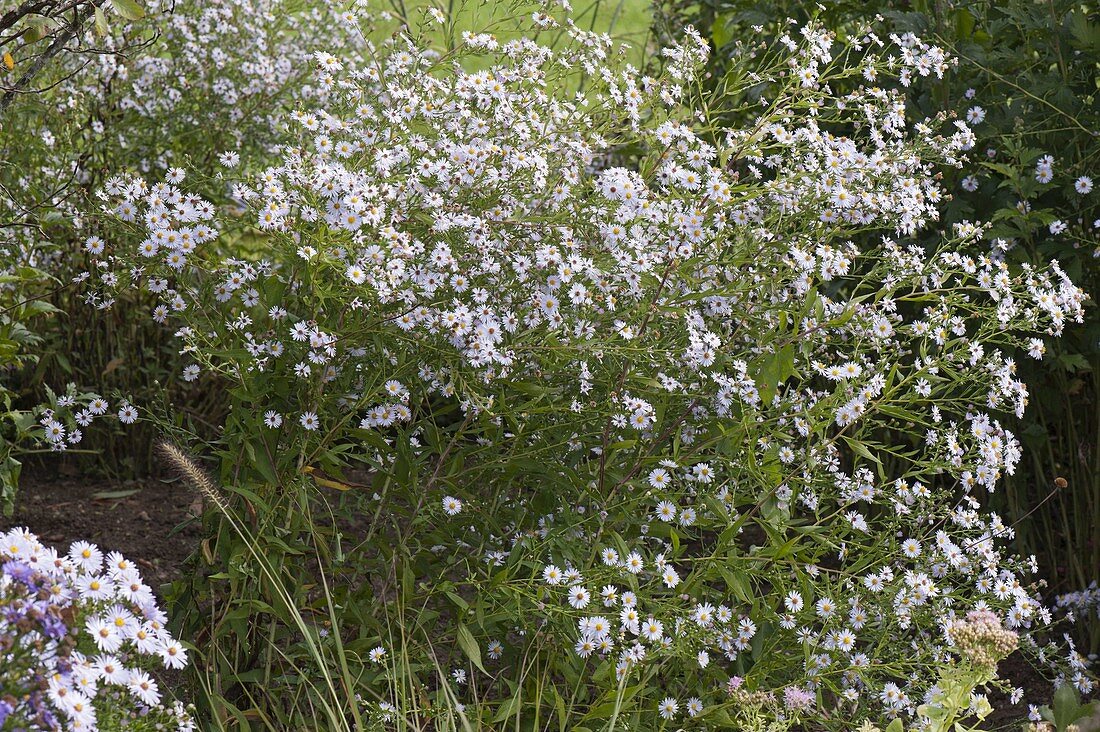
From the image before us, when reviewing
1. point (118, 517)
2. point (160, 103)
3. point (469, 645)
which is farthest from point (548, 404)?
point (160, 103)

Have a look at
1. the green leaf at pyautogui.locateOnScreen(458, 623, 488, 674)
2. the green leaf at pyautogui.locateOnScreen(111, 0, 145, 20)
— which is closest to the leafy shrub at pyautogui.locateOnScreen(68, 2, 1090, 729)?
the green leaf at pyautogui.locateOnScreen(458, 623, 488, 674)

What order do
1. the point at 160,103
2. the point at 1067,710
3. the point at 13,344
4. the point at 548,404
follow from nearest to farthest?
the point at 548,404 → the point at 1067,710 → the point at 13,344 → the point at 160,103

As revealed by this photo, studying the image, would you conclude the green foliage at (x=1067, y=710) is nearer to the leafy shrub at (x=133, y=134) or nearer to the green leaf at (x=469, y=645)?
the green leaf at (x=469, y=645)

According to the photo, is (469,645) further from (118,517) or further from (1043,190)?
(1043,190)

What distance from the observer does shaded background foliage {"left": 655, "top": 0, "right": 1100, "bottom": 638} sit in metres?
3.31

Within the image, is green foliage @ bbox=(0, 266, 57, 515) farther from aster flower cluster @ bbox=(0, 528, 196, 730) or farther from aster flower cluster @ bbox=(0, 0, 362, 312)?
aster flower cluster @ bbox=(0, 528, 196, 730)

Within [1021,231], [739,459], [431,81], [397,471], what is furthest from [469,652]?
[1021,231]

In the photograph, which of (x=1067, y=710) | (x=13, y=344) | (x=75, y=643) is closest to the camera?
(x=75, y=643)

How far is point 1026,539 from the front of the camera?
360 cm

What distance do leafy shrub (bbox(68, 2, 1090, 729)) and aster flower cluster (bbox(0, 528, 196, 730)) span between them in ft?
1.55

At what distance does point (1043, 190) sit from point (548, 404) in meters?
1.72

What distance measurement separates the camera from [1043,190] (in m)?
3.30

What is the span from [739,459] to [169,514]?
2.06 m

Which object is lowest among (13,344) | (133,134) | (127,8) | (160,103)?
(13,344)
